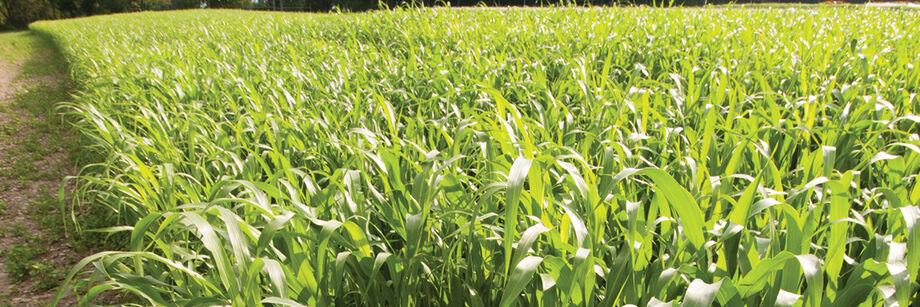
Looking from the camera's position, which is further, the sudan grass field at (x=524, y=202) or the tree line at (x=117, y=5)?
the tree line at (x=117, y=5)

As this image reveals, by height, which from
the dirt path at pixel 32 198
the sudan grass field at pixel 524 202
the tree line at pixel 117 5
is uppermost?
the tree line at pixel 117 5

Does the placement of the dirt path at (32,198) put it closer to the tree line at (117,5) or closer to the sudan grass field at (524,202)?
the sudan grass field at (524,202)

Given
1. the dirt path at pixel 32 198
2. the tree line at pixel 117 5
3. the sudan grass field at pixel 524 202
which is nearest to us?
the sudan grass field at pixel 524 202

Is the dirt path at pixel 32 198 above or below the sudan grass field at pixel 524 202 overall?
below

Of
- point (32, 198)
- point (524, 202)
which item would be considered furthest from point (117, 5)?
point (524, 202)

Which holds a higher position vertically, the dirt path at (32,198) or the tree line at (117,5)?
the tree line at (117,5)

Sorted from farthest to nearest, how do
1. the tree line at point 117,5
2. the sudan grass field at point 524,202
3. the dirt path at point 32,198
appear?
the tree line at point 117,5 → the dirt path at point 32,198 → the sudan grass field at point 524,202

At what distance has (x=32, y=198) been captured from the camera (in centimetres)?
380

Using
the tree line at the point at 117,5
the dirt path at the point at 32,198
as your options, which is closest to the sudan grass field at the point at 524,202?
the dirt path at the point at 32,198

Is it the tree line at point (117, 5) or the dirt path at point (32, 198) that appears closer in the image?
the dirt path at point (32, 198)

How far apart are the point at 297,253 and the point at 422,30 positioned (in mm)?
5186

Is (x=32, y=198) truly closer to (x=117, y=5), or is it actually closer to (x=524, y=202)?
(x=524, y=202)

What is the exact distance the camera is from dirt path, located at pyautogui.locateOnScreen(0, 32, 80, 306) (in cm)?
267

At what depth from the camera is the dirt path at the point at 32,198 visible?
2674 mm
